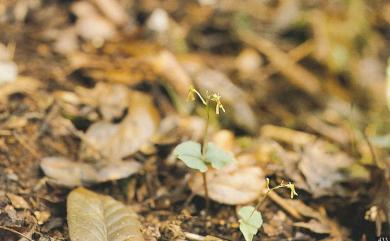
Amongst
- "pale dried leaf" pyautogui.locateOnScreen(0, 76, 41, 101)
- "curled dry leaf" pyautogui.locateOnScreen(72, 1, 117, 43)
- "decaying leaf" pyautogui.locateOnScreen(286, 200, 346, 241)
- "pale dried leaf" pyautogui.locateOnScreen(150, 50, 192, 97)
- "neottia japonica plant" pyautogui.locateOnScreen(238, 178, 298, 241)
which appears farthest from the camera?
"curled dry leaf" pyautogui.locateOnScreen(72, 1, 117, 43)

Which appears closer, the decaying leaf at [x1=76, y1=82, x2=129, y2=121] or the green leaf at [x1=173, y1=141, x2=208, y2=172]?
the green leaf at [x1=173, y1=141, x2=208, y2=172]

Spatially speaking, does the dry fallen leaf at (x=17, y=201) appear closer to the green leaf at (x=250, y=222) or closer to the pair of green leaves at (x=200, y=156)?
the pair of green leaves at (x=200, y=156)

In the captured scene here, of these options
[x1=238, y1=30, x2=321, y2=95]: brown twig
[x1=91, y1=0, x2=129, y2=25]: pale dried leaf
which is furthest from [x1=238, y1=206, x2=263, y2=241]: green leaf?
[x1=91, y1=0, x2=129, y2=25]: pale dried leaf

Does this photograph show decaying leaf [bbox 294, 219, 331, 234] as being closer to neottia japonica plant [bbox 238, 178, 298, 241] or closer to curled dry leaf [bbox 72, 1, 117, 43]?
neottia japonica plant [bbox 238, 178, 298, 241]

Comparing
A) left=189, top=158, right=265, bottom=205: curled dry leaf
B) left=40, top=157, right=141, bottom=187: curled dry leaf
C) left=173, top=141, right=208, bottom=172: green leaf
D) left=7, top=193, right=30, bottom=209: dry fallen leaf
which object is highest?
left=173, top=141, right=208, bottom=172: green leaf

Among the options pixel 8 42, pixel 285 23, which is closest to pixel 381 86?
pixel 285 23

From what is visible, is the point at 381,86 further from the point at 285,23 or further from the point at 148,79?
the point at 148,79

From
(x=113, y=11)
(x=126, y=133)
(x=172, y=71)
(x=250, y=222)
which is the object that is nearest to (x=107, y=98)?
(x=126, y=133)

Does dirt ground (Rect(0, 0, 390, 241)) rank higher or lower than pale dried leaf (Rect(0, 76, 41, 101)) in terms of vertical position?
lower
